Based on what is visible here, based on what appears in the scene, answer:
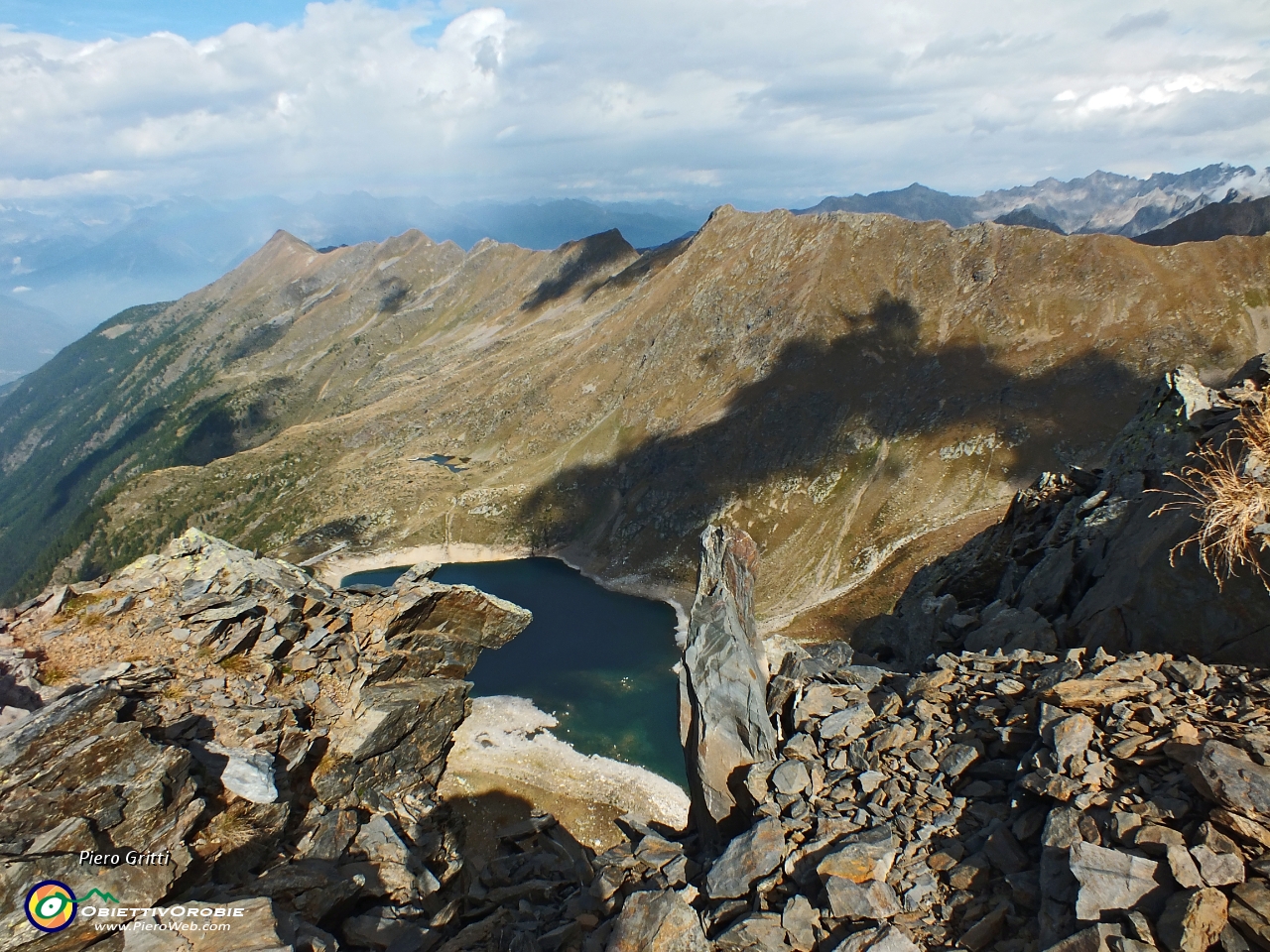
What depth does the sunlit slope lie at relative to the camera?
103938mm

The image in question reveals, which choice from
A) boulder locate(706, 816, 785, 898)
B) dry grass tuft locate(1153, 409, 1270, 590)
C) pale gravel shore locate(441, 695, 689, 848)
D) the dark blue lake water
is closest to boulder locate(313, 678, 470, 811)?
pale gravel shore locate(441, 695, 689, 848)

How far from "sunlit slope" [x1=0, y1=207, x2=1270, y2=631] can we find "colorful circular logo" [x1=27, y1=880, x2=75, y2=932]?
72265 millimetres

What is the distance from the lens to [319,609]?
3269 centimetres

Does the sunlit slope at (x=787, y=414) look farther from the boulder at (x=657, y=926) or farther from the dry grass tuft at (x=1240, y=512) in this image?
the boulder at (x=657, y=926)

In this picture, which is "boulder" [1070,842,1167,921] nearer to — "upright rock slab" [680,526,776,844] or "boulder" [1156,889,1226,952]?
"boulder" [1156,889,1226,952]

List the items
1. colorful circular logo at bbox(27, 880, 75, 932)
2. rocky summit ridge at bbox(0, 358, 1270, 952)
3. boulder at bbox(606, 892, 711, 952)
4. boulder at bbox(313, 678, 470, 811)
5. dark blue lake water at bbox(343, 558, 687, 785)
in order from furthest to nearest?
dark blue lake water at bbox(343, 558, 687, 785), boulder at bbox(313, 678, 470, 811), colorful circular logo at bbox(27, 880, 75, 932), boulder at bbox(606, 892, 711, 952), rocky summit ridge at bbox(0, 358, 1270, 952)

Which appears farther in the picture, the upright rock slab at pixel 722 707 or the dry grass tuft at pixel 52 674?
the dry grass tuft at pixel 52 674

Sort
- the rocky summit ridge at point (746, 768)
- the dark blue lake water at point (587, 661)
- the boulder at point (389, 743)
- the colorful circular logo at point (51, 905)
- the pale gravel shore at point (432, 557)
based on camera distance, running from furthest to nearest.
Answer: the pale gravel shore at point (432, 557) < the dark blue lake water at point (587, 661) < the boulder at point (389, 743) < the colorful circular logo at point (51, 905) < the rocky summit ridge at point (746, 768)

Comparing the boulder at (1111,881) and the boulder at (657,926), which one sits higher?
the boulder at (1111,881)

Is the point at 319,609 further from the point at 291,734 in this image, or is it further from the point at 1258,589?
the point at 1258,589

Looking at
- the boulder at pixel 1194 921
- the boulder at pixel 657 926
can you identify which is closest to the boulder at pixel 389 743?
the boulder at pixel 657 926

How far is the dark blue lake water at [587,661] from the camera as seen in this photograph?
237 feet

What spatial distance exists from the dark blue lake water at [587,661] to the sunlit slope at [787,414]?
961cm

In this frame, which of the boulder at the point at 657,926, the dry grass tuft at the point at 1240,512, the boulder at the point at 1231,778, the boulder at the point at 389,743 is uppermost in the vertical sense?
the dry grass tuft at the point at 1240,512
